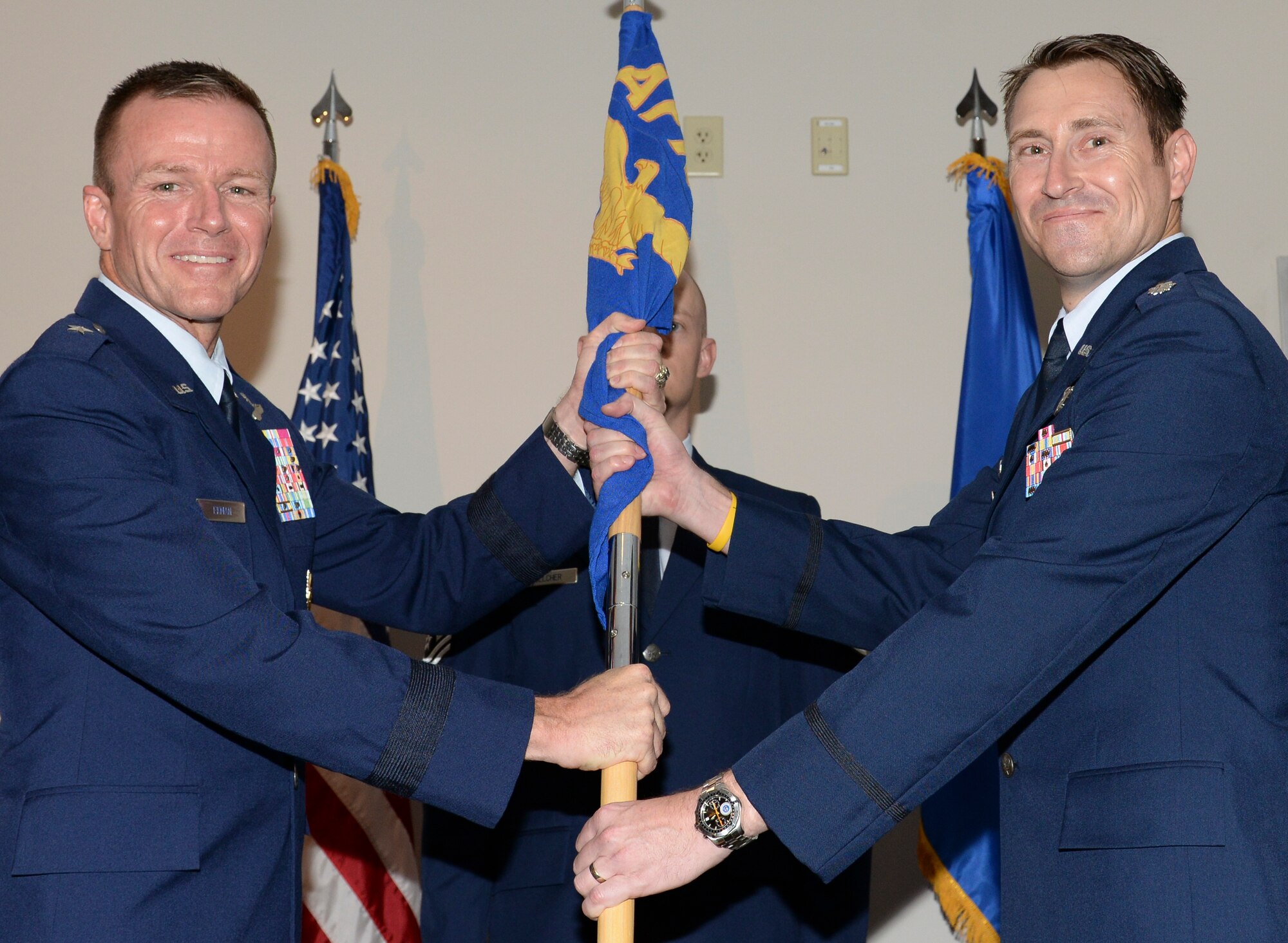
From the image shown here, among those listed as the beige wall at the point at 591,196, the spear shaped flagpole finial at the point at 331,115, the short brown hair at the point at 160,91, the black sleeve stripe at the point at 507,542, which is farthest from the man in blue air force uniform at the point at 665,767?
the spear shaped flagpole finial at the point at 331,115

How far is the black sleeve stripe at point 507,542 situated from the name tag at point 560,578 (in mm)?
346

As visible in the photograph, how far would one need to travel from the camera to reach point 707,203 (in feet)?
12.8

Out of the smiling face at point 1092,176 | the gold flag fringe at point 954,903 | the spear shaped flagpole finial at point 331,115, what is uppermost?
the spear shaped flagpole finial at point 331,115

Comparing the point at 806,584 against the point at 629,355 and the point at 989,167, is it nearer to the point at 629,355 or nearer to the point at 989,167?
the point at 629,355

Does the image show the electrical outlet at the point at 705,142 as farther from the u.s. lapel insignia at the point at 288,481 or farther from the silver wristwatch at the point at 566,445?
the u.s. lapel insignia at the point at 288,481

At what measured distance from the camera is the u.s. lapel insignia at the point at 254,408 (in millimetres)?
2395

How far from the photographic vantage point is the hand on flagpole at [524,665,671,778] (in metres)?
2.06

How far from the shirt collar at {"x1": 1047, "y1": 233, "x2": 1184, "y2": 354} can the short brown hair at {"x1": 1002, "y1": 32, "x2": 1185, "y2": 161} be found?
0.60 feet

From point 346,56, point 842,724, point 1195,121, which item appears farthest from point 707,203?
point 842,724

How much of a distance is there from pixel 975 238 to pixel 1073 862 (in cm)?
210

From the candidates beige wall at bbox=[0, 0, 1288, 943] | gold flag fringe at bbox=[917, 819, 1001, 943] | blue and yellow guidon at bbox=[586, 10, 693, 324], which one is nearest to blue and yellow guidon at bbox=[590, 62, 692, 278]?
blue and yellow guidon at bbox=[586, 10, 693, 324]

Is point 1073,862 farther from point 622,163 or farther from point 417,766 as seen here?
point 622,163

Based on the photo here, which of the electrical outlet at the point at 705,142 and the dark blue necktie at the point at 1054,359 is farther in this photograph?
the electrical outlet at the point at 705,142

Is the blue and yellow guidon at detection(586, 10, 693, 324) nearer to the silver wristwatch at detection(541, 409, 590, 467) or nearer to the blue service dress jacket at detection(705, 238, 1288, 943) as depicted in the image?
the silver wristwatch at detection(541, 409, 590, 467)
